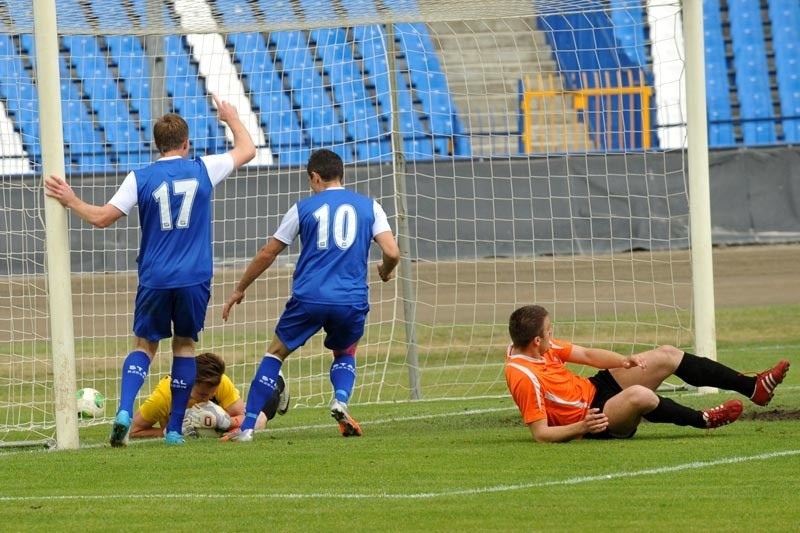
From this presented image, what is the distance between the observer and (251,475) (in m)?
7.18

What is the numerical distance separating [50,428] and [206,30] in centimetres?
376

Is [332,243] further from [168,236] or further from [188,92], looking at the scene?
[188,92]

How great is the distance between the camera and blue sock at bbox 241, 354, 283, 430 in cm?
892

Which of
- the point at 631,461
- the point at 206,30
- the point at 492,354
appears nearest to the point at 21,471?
the point at 631,461

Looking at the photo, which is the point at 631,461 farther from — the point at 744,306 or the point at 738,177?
the point at 738,177

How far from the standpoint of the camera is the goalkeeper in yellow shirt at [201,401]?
9641 millimetres

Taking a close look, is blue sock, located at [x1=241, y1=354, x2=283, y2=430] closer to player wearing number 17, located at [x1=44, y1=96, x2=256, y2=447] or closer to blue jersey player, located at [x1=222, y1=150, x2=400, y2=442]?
blue jersey player, located at [x1=222, y1=150, x2=400, y2=442]

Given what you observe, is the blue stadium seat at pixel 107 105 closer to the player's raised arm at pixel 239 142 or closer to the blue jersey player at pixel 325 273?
the player's raised arm at pixel 239 142

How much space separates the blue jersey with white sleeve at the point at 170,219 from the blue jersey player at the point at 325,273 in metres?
0.44

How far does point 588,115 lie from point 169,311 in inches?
354

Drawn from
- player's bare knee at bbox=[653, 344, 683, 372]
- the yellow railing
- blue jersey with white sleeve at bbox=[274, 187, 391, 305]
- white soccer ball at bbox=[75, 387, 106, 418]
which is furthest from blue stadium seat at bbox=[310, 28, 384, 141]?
player's bare knee at bbox=[653, 344, 683, 372]

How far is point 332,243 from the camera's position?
29.3 feet

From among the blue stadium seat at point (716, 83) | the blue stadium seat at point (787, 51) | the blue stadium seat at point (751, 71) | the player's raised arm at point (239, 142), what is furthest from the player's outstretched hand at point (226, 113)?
the blue stadium seat at point (787, 51)

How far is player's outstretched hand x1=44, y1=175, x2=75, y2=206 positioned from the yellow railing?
279 inches
